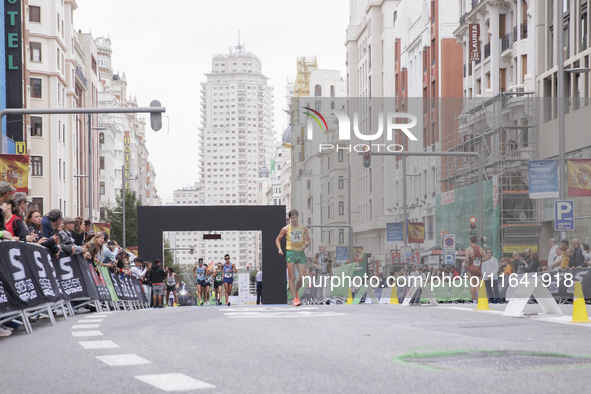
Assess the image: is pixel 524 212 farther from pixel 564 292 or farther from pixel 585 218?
pixel 564 292

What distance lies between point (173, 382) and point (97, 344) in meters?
3.15

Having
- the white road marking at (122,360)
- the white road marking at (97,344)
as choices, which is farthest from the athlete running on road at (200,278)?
the white road marking at (122,360)

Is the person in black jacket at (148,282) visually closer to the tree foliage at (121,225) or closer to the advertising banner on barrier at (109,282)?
the advertising banner on barrier at (109,282)

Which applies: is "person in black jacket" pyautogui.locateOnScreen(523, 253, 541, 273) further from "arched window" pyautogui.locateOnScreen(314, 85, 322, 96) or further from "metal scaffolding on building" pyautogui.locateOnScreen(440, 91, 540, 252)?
"arched window" pyautogui.locateOnScreen(314, 85, 322, 96)

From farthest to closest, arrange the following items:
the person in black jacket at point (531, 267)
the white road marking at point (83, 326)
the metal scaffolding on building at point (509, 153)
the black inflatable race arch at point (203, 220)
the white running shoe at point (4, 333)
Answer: the metal scaffolding on building at point (509, 153)
the black inflatable race arch at point (203, 220)
the person in black jacket at point (531, 267)
the white road marking at point (83, 326)
the white running shoe at point (4, 333)

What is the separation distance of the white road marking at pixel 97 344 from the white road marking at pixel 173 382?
2.41 m

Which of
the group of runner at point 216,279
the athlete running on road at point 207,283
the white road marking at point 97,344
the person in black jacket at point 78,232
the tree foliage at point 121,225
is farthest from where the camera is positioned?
the tree foliage at point 121,225

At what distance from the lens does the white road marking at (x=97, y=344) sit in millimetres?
Answer: 8273

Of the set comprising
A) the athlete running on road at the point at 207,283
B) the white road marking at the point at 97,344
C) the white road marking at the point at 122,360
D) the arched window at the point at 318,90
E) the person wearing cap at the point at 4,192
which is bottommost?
the athlete running on road at the point at 207,283

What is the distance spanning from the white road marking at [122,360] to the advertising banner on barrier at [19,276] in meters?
3.46

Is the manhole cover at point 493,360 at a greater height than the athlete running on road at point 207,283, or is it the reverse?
the manhole cover at point 493,360

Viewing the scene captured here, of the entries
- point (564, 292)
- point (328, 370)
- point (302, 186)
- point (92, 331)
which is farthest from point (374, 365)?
point (302, 186)

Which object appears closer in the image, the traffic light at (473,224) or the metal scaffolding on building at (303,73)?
the traffic light at (473,224)

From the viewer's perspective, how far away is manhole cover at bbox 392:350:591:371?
247 inches
